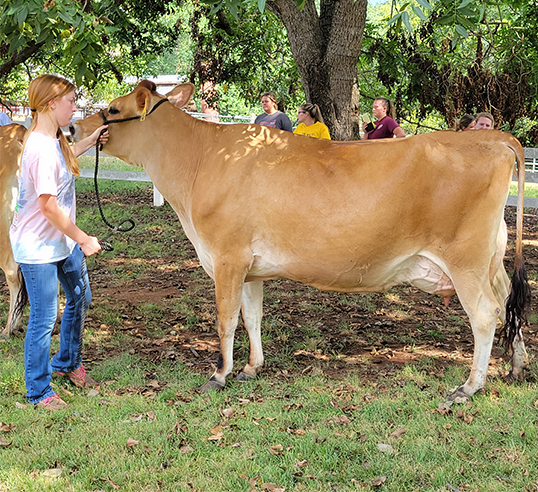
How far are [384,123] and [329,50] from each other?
1.24 meters

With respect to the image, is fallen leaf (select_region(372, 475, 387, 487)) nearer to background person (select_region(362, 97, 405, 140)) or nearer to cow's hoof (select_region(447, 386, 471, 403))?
cow's hoof (select_region(447, 386, 471, 403))

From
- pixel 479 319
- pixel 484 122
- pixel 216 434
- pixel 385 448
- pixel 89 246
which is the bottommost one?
pixel 216 434

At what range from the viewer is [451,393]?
193 inches

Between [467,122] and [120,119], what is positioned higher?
[120,119]

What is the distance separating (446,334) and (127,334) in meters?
3.18

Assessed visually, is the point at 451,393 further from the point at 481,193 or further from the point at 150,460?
the point at 150,460

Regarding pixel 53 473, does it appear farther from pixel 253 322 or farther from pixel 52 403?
pixel 253 322

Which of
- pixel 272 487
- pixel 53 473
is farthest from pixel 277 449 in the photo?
pixel 53 473

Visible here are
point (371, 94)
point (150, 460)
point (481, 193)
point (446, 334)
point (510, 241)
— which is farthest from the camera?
point (371, 94)

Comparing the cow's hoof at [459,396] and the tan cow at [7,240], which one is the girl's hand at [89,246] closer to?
the tan cow at [7,240]

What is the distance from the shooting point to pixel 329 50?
8.87 m

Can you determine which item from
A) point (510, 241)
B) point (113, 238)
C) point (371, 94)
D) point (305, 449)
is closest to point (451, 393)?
point (305, 449)

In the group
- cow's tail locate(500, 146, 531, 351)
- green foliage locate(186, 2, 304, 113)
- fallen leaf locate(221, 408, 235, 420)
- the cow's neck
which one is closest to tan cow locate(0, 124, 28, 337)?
the cow's neck

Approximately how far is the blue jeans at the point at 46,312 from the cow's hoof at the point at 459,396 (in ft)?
9.42
